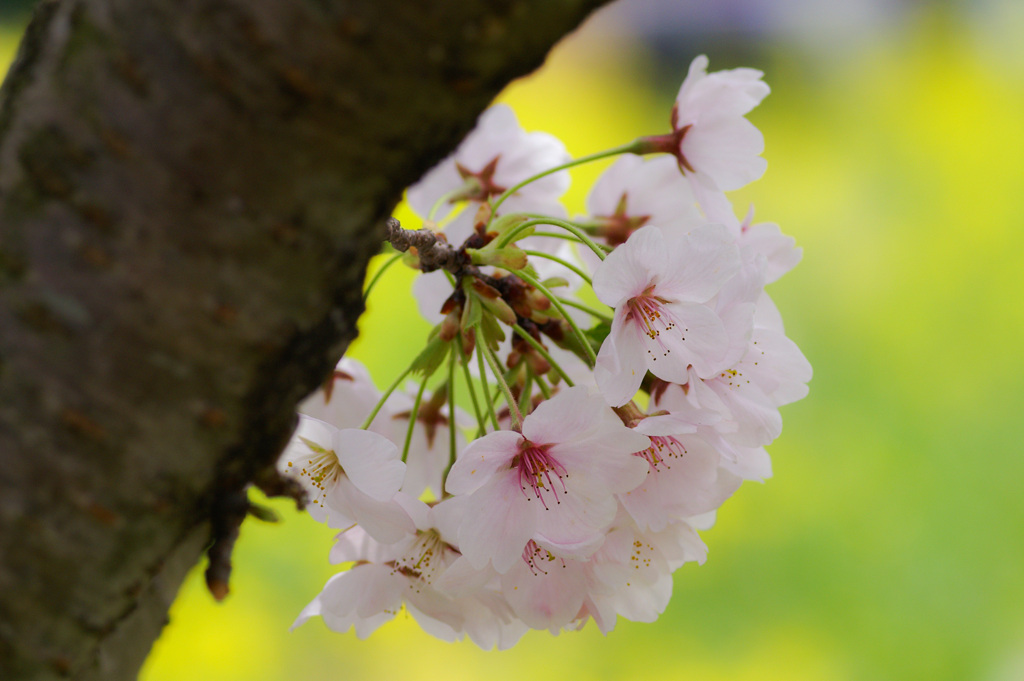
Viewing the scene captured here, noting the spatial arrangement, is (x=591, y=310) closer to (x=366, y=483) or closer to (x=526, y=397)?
(x=526, y=397)

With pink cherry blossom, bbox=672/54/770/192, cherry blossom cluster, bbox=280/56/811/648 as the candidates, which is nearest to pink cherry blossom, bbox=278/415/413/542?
cherry blossom cluster, bbox=280/56/811/648

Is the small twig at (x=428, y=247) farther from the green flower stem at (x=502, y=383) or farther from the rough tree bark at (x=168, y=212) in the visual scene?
the rough tree bark at (x=168, y=212)

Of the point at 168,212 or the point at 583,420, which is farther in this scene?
the point at 583,420

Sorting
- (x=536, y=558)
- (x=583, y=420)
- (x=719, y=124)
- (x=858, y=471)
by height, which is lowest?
(x=858, y=471)

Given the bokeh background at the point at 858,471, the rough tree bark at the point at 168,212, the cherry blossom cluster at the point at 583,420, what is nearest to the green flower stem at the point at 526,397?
the cherry blossom cluster at the point at 583,420

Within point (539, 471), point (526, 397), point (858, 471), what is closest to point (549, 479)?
point (539, 471)

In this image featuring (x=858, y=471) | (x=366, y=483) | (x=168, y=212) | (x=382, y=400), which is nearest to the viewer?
(x=168, y=212)

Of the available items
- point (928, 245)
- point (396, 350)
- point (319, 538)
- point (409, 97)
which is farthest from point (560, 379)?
point (928, 245)
